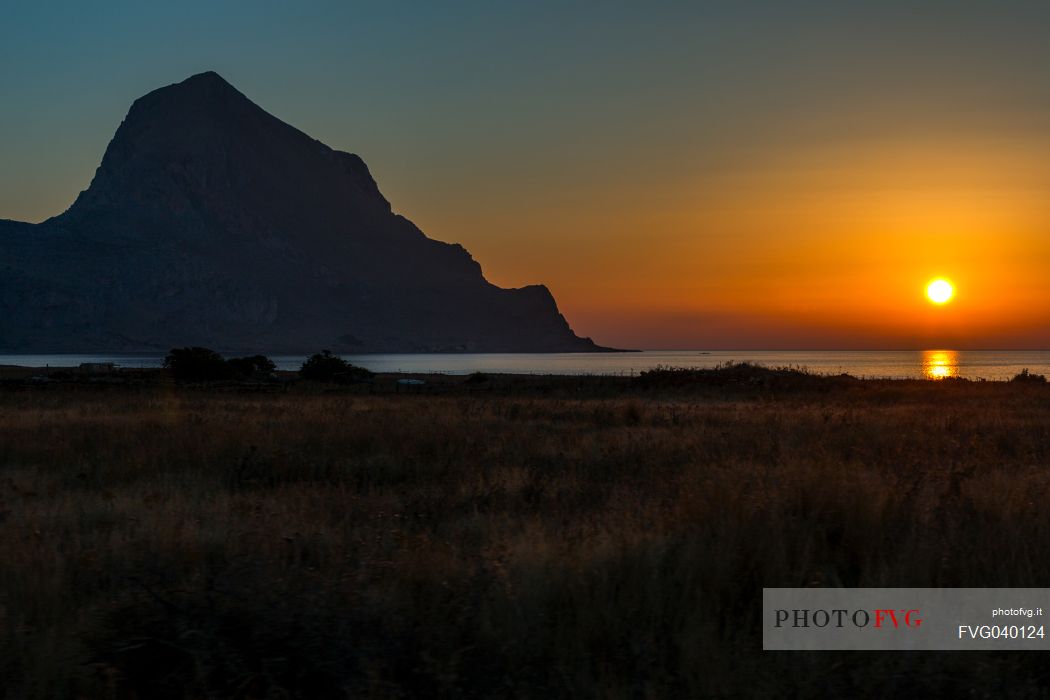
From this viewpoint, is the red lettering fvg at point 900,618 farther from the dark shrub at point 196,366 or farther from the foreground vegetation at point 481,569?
the dark shrub at point 196,366

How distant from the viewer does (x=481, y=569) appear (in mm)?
5945

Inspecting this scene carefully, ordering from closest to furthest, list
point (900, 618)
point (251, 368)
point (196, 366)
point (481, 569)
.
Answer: point (900, 618), point (481, 569), point (196, 366), point (251, 368)

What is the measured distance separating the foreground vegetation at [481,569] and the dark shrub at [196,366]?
45.8 meters

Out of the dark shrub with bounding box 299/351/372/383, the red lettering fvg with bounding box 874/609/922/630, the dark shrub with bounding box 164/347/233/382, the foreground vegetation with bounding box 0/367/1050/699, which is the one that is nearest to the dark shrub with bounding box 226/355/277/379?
the dark shrub with bounding box 164/347/233/382

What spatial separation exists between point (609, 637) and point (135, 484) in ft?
26.3

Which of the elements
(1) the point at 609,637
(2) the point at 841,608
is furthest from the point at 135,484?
(2) the point at 841,608

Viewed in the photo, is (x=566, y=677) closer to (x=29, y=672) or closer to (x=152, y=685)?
(x=152, y=685)

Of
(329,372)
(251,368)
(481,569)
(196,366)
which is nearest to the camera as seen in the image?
(481,569)

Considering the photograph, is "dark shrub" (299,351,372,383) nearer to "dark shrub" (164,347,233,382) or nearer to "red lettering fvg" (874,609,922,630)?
"dark shrub" (164,347,233,382)

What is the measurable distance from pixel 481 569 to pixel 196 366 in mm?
56027

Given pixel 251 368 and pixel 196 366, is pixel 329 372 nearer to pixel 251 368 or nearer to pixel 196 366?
pixel 251 368

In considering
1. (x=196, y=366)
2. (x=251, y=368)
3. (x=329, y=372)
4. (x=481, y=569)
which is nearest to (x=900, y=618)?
(x=481, y=569)

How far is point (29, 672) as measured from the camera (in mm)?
4398

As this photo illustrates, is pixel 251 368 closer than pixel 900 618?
No
